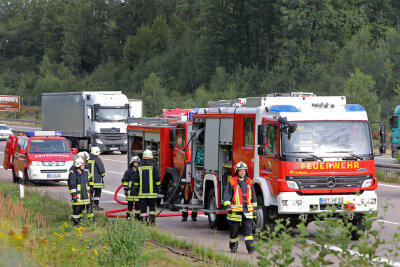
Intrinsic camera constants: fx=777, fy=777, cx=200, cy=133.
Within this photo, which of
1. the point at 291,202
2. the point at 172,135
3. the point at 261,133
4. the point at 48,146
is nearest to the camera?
the point at 291,202

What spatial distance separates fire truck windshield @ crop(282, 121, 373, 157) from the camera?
14609 mm

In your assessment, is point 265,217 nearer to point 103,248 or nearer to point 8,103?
point 103,248

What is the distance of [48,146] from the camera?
90.5 ft

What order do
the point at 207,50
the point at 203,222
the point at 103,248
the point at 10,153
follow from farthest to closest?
the point at 207,50, the point at 10,153, the point at 203,222, the point at 103,248

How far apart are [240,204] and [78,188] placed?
4.60 m

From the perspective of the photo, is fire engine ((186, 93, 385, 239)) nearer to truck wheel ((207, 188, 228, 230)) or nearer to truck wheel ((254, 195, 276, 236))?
truck wheel ((254, 195, 276, 236))

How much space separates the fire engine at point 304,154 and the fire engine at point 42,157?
12138mm

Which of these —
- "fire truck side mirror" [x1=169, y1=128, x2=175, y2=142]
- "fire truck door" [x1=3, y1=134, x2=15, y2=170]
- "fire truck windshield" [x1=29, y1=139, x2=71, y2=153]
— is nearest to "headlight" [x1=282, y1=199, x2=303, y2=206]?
"fire truck side mirror" [x1=169, y1=128, x2=175, y2=142]

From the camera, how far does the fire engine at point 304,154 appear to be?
14.5 meters

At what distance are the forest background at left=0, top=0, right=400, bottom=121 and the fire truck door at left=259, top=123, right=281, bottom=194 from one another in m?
27.1

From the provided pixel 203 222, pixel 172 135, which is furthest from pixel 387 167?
pixel 203 222

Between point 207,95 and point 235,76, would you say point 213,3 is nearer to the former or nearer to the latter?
point 235,76

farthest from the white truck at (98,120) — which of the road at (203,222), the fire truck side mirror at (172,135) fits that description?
the fire truck side mirror at (172,135)

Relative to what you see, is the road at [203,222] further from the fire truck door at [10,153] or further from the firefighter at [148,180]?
the firefighter at [148,180]
